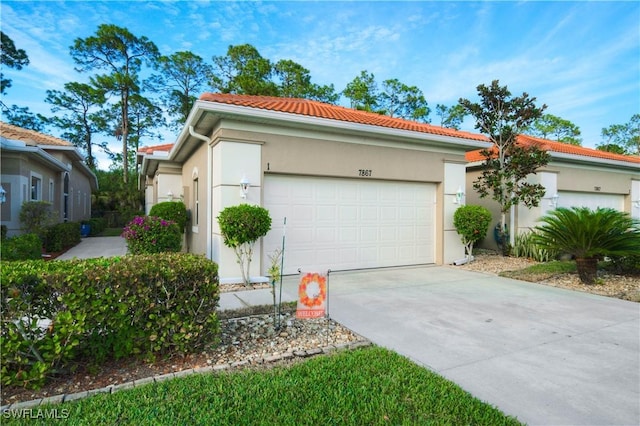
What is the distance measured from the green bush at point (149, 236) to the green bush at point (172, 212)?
74.4 inches

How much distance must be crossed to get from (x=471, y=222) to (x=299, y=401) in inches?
314

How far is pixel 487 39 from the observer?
9234 millimetres

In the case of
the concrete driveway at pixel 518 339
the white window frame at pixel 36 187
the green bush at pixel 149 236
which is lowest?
the concrete driveway at pixel 518 339

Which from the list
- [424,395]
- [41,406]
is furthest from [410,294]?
[41,406]

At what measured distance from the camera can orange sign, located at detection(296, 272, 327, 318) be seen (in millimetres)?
4020

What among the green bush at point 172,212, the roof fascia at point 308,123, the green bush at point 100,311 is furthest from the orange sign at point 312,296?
the green bush at point 172,212

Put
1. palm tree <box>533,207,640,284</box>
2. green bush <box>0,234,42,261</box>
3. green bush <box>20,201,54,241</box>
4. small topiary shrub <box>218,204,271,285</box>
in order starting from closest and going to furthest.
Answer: small topiary shrub <box>218,204,271,285</box>
palm tree <box>533,207,640,284</box>
green bush <box>0,234,42,261</box>
green bush <box>20,201,54,241</box>

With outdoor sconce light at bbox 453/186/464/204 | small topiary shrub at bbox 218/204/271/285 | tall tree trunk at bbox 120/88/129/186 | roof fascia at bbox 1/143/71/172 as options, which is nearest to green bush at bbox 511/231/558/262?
outdoor sconce light at bbox 453/186/464/204

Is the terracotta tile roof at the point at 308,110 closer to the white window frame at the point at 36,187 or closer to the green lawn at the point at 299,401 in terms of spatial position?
the green lawn at the point at 299,401

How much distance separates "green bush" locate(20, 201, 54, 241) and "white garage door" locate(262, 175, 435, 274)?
317 inches

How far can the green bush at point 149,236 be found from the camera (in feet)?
25.1

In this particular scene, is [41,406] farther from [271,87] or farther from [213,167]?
[271,87]

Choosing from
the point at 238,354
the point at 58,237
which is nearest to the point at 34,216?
the point at 58,237

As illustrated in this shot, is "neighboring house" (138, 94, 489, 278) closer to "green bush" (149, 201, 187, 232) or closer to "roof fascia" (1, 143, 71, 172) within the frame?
"green bush" (149, 201, 187, 232)
